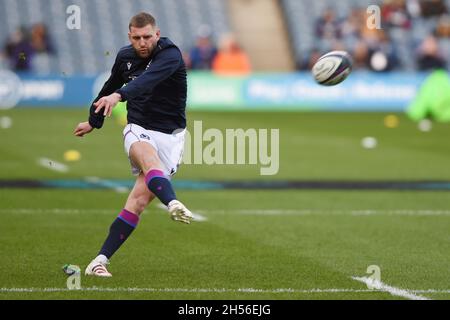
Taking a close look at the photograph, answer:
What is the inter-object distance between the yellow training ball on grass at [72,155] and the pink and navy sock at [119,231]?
10.7 meters

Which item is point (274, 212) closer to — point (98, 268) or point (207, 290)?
point (98, 268)

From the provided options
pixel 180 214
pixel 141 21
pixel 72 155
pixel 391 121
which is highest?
pixel 391 121

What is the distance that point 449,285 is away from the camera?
8633 mm

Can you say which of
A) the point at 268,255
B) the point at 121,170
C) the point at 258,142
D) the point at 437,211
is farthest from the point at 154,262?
the point at 258,142

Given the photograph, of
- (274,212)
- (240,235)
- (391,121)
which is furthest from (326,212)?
(391,121)

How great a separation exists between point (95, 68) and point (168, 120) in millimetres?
27242

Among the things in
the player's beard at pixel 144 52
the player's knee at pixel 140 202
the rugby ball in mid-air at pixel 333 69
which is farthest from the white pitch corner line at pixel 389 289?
the player's beard at pixel 144 52

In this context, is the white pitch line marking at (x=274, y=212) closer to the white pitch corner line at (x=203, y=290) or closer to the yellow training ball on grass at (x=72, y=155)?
the white pitch corner line at (x=203, y=290)

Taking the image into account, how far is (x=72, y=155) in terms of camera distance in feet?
66.3

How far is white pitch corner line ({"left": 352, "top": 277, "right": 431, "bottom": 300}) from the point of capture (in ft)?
26.6

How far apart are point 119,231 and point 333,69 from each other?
275 centimetres

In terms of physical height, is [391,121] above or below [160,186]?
above
